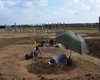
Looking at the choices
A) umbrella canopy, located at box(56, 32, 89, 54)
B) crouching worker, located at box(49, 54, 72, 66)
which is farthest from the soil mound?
umbrella canopy, located at box(56, 32, 89, 54)

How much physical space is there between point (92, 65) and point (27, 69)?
4.62 m

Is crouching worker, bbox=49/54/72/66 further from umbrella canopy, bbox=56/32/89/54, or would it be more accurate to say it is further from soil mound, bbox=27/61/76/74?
umbrella canopy, bbox=56/32/89/54

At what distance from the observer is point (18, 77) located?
19.1 m

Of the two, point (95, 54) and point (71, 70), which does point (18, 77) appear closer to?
point (71, 70)

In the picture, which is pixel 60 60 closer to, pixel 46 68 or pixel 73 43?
pixel 46 68

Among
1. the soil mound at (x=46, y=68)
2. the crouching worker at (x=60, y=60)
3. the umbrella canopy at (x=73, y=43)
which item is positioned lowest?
the soil mound at (x=46, y=68)

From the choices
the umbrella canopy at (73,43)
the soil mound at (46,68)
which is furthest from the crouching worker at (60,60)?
the umbrella canopy at (73,43)

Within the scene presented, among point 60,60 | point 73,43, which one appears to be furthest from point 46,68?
point 73,43

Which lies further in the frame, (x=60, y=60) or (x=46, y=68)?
(x=60, y=60)

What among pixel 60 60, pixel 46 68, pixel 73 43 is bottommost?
pixel 46 68

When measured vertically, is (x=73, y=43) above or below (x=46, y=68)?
above

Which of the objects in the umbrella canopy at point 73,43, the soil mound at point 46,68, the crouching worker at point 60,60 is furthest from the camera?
the crouching worker at point 60,60

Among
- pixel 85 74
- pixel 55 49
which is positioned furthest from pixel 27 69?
pixel 55 49

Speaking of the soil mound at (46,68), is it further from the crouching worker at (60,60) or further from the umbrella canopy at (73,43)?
the umbrella canopy at (73,43)
